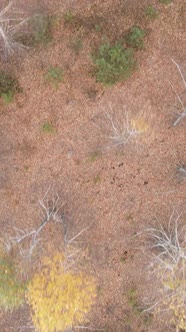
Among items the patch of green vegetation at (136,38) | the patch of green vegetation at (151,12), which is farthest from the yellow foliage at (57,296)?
the patch of green vegetation at (151,12)

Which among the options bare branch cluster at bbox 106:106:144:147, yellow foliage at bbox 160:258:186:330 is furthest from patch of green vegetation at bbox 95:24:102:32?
yellow foliage at bbox 160:258:186:330

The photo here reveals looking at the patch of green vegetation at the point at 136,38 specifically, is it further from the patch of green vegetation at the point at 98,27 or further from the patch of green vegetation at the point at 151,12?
the patch of green vegetation at the point at 98,27

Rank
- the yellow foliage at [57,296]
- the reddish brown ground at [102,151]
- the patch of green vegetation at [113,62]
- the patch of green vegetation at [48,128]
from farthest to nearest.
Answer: the patch of green vegetation at [48,128]
the reddish brown ground at [102,151]
the yellow foliage at [57,296]
the patch of green vegetation at [113,62]

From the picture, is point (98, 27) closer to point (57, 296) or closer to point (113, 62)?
point (113, 62)

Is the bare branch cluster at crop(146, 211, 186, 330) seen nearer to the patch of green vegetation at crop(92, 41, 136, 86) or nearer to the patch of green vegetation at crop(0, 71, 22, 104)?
the patch of green vegetation at crop(92, 41, 136, 86)

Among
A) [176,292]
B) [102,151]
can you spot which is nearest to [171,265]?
[176,292]
